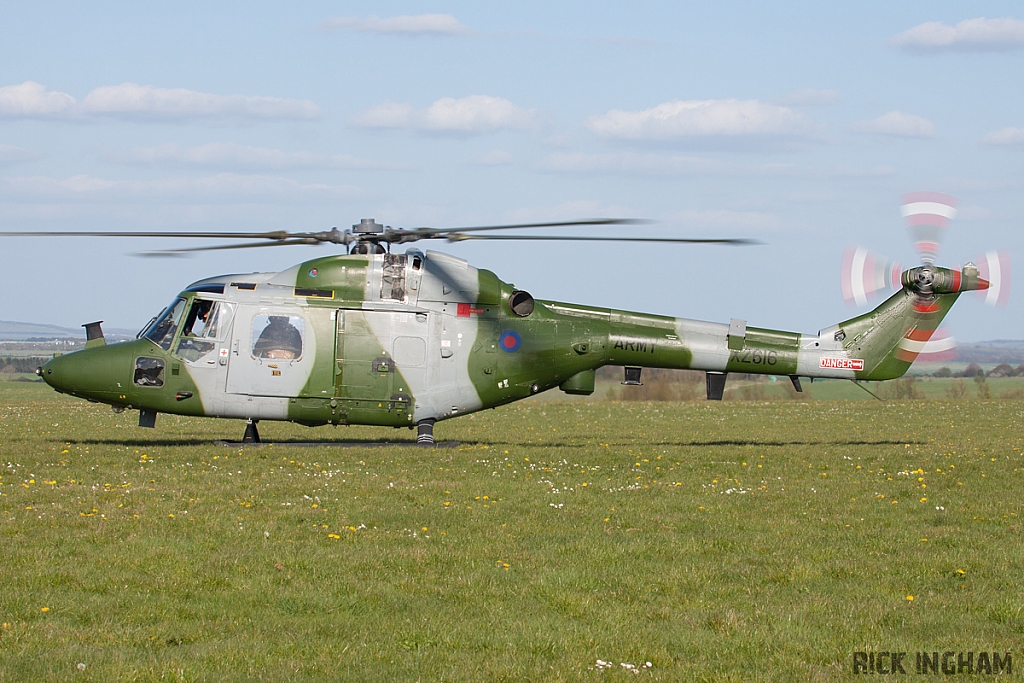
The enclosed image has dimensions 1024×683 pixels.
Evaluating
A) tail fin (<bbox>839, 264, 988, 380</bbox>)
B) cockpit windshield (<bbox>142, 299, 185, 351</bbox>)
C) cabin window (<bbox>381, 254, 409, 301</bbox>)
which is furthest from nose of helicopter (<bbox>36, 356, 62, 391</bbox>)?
tail fin (<bbox>839, 264, 988, 380</bbox>)

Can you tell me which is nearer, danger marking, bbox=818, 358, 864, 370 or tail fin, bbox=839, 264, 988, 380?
tail fin, bbox=839, 264, 988, 380

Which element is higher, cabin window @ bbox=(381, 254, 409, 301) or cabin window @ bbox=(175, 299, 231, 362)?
cabin window @ bbox=(381, 254, 409, 301)

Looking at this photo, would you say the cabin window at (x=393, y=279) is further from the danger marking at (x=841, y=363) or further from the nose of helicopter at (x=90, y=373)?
the danger marking at (x=841, y=363)

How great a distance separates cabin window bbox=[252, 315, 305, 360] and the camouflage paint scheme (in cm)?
8

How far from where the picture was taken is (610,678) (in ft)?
28.5

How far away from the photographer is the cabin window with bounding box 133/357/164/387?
22172 mm

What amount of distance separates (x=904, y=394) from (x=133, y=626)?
2615 inches

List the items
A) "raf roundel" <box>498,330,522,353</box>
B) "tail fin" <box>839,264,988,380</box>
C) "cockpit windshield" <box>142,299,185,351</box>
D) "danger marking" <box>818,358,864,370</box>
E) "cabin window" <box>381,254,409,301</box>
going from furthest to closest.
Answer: "danger marking" <box>818,358,864,370</box> < "tail fin" <box>839,264,988,380</box> < "raf roundel" <box>498,330,522,353</box> < "cabin window" <box>381,254,409,301</box> < "cockpit windshield" <box>142,299,185,351</box>

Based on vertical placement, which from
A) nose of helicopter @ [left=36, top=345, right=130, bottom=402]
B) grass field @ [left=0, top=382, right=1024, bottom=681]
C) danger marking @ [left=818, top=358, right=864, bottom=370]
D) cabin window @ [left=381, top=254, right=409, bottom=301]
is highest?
cabin window @ [left=381, top=254, right=409, bottom=301]

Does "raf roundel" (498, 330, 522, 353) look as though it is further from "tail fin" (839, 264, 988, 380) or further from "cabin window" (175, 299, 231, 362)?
"tail fin" (839, 264, 988, 380)

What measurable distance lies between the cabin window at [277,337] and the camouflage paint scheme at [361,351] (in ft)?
0.25

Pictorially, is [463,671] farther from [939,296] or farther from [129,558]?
[939,296]

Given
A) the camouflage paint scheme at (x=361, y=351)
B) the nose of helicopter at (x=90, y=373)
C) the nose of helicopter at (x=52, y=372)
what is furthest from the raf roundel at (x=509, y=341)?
the nose of helicopter at (x=52, y=372)

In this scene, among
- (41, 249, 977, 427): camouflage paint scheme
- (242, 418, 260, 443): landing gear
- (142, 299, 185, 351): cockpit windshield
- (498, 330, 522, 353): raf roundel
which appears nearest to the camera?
(41, 249, 977, 427): camouflage paint scheme
